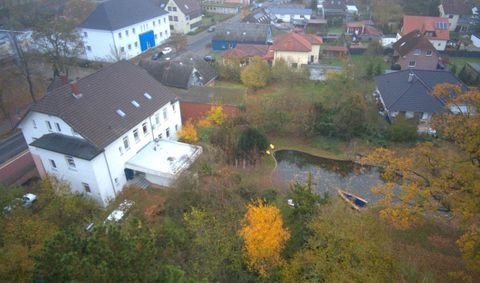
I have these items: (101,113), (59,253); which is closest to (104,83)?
(101,113)

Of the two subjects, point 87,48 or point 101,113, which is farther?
point 87,48

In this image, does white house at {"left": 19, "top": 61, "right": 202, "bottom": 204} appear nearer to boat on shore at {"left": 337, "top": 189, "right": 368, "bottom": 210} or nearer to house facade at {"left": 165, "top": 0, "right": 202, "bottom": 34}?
boat on shore at {"left": 337, "top": 189, "right": 368, "bottom": 210}

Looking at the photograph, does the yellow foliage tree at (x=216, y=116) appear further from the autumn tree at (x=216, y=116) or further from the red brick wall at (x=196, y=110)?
the red brick wall at (x=196, y=110)

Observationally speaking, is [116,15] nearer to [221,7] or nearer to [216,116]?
[216,116]

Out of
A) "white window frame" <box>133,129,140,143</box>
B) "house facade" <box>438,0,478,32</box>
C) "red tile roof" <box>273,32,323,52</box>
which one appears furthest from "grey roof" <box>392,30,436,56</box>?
"white window frame" <box>133,129,140,143</box>

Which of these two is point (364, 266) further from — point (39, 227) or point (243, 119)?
point (243, 119)
